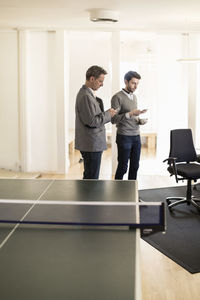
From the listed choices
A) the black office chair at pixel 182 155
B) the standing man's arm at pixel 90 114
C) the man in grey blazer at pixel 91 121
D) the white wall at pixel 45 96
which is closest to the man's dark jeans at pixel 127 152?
the black office chair at pixel 182 155

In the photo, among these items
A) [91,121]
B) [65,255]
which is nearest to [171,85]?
[91,121]

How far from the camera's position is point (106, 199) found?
2.44 meters

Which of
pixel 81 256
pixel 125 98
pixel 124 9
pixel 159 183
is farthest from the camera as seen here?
pixel 159 183

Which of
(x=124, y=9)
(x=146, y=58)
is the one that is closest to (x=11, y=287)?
(x=124, y=9)

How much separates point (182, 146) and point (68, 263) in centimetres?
353

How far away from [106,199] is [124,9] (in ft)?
11.9

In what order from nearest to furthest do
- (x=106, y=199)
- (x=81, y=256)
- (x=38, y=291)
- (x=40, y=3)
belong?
(x=38, y=291) → (x=81, y=256) → (x=106, y=199) → (x=40, y=3)

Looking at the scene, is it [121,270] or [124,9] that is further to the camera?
[124,9]

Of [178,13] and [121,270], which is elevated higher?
[178,13]

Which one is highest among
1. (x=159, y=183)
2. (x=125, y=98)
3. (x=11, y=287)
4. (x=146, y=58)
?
(x=146, y=58)

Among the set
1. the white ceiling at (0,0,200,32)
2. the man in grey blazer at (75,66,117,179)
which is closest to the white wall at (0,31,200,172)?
the white ceiling at (0,0,200,32)

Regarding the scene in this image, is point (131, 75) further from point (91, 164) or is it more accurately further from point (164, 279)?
point (164, 279)

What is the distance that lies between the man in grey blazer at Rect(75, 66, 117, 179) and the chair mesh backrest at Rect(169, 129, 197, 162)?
129cm

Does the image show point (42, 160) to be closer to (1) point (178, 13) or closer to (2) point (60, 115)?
(2) point (60, 115)
